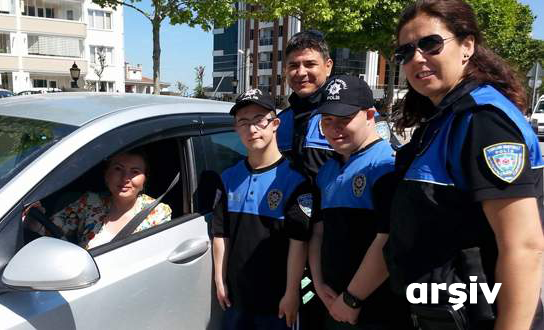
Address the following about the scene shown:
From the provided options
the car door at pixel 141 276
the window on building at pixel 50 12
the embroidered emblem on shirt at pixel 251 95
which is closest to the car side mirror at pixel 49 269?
the car door at pixel 141 276

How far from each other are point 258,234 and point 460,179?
1020 mm

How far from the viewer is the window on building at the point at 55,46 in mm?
34219

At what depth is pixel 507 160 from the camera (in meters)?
1.16

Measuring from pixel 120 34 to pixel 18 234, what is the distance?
41028 mm

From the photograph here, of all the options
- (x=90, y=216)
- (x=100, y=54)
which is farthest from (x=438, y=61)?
(x=100, y=54)

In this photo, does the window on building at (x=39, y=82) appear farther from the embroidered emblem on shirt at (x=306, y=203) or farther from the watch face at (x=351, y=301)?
the watch face at (x=351, y=301)

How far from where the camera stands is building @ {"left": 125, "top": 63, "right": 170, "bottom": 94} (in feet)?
178

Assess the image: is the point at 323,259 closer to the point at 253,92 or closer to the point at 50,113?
the point at 253,92

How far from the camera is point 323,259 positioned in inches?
74.3

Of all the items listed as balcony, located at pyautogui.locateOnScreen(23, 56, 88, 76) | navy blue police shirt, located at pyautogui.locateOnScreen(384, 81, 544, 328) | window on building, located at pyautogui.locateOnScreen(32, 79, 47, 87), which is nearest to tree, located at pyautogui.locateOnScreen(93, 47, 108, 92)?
balcony, located at pyautogui.locateOnScreen(23, 56, 88, 76)

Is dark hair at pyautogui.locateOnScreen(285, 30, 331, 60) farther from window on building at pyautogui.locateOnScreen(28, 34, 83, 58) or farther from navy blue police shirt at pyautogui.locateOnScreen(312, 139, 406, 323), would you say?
window on building at pyautogui.locateOnScreen(28, 34, 83, 58)

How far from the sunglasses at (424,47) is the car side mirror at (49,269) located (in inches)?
48.0

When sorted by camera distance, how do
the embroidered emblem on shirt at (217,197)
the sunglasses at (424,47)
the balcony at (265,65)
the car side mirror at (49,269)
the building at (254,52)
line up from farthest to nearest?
the balcony at (265,65) < the building at (254,52) < the embroidered emblem on shirt at (217,197) < the sunglasses at (424,47) < the car side mirror at (49,269)

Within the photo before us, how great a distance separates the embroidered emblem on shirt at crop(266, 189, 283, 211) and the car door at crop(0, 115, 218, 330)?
359mm
